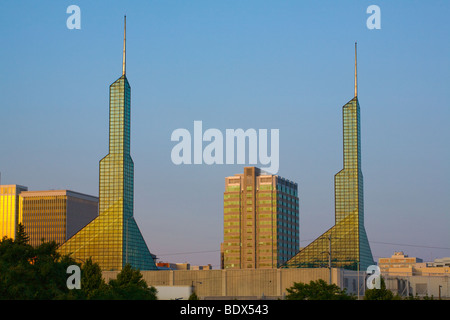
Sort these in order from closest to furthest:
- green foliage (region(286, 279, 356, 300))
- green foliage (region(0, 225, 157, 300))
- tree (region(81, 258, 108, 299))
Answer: green foliage (region(0, 225, 157, 300))
green foliage (region(286, 279, 356, 300))
tree (region(81, 258, 108, 299))

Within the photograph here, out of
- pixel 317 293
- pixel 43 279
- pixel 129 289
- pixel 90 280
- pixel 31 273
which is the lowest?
pixel 317 293

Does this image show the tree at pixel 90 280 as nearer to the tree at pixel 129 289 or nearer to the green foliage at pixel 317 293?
the tree at pixel 129 289

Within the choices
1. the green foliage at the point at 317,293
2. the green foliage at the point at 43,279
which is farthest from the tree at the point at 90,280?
Result: the green foliage at the point at 317,293

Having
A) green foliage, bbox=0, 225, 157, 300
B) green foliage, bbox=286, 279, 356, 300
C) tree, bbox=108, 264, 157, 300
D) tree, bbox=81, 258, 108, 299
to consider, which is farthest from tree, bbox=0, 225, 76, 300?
green foliage, bbox=286, 279, 356, 300

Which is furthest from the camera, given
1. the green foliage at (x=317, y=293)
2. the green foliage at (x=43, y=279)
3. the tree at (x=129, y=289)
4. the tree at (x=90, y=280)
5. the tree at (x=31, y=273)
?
the tree at (x=90, y=280)

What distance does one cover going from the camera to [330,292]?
11388 centimetres

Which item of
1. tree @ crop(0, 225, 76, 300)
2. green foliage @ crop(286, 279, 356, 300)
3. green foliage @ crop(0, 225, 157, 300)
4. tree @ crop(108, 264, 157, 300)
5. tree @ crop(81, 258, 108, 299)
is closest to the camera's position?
tree @ crop(0, 225, 76, 300)

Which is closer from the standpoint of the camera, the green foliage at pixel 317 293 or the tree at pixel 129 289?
the green foliage at pixel 317 293

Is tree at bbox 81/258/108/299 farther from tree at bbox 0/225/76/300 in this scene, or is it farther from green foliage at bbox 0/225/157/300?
tree at bbox 0/225/76/300

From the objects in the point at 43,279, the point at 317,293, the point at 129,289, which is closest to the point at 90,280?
the point at 129,289

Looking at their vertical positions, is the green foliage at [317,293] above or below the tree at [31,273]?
below

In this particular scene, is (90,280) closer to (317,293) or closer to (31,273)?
(31,273)
